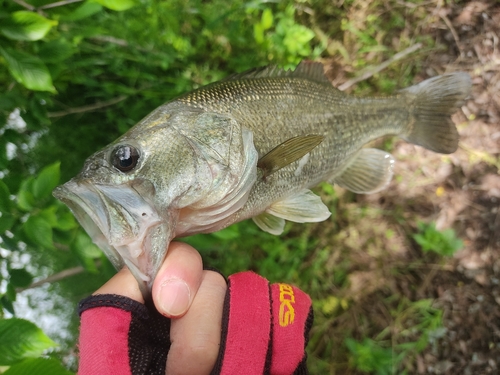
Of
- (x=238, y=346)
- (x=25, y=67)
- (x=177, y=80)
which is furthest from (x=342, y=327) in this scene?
(x=25, y=67)

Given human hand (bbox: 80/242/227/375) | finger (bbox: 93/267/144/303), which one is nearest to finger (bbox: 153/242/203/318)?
human hand (bbox: 80/242/227/375)

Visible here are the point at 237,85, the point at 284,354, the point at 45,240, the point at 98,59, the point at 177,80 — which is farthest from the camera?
the point at 177,80

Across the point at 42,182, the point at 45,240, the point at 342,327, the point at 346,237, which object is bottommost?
the point at 342,327

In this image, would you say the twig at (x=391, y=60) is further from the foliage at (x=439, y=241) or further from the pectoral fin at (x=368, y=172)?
the foliage at (x=439, y=241)

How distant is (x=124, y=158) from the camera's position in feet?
3.81

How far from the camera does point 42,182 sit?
1.25 meters

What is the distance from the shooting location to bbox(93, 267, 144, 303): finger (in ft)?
3.98

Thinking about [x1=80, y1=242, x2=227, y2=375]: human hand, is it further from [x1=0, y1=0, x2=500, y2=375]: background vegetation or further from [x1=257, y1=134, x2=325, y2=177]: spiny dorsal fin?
[x1=0, y1=0, x2=500, y2=375]: background vegetation

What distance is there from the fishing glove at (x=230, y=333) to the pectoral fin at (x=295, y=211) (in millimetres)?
322

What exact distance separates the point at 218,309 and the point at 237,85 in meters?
0.87

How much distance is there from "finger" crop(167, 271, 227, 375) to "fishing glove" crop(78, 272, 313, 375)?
31mm

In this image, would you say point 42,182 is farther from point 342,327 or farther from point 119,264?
point 342,327

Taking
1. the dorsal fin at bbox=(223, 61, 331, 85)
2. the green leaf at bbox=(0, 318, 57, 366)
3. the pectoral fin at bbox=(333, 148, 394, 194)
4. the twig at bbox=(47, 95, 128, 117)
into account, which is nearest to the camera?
the green leaf at bbox=(0, 318, 57, 366)

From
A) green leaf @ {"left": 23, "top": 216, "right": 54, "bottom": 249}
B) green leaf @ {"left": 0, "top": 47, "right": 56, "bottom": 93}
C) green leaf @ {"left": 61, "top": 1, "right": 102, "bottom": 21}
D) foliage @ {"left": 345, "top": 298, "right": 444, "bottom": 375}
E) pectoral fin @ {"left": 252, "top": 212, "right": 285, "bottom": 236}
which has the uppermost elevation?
green leaf @ {"left": 61, "top": 1, "right": 102, "bottom": 21}
